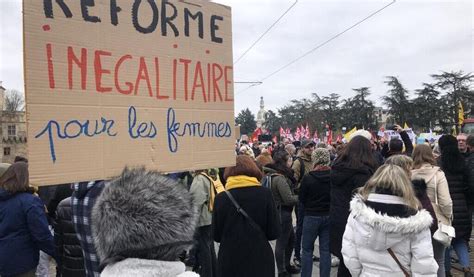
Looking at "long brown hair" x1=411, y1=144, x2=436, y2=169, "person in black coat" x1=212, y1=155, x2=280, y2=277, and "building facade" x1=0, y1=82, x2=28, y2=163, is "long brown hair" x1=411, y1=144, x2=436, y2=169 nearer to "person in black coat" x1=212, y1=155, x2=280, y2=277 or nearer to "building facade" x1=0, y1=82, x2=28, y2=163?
"person in black coat" x1=212, y1=155, x2=280, y2=277

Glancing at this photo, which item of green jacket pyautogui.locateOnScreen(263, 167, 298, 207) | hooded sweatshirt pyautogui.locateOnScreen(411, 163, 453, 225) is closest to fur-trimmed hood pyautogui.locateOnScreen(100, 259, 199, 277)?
hooded sweatshirt pyautogui.locateOnScreen(411, 163, 453, 225)

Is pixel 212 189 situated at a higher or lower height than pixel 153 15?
lower

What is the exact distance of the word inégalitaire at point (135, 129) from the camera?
2008mm

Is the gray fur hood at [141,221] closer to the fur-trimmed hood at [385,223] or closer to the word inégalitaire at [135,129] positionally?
the word inégalitaire at [135,129]

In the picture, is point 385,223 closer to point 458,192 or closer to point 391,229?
point 391,229

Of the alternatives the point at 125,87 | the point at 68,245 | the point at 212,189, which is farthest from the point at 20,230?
the point at 212,189

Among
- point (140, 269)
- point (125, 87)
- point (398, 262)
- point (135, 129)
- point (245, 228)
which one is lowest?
point (398, 262)

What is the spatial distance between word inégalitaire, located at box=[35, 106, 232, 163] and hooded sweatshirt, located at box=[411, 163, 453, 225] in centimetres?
276

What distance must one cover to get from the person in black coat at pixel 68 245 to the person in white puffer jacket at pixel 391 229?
7.26 ft

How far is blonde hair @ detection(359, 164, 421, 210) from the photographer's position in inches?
119

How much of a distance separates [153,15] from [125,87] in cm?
49

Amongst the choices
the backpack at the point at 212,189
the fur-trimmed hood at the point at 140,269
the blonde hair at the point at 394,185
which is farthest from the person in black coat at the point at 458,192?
the fur-trimmed hood at the point at 140,269

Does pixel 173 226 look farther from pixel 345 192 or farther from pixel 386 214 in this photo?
pixel 345 192

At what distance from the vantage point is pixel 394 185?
3033 millimetres
